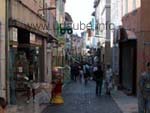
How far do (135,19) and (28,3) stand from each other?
579cm

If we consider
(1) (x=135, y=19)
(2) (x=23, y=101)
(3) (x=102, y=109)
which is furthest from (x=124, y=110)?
(1) (x=135, y=19)

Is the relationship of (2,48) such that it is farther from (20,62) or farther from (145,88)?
(145,88)

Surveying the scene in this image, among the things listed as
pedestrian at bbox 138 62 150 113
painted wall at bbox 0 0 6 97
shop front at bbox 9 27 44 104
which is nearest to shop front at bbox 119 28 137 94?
shop front at bbox 9 27 44 104

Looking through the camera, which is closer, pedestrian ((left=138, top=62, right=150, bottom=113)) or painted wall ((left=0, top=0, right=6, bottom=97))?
pedestrian ((left=138, top=62, right=150, bottom=113))

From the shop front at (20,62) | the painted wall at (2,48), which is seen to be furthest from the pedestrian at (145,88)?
the shop front at (20,62)

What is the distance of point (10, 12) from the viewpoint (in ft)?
75.2

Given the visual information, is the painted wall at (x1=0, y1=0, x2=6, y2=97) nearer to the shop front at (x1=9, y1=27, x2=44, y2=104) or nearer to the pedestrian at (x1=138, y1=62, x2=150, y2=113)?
the shop front at (x1=9, y1=27, x2=44, y2=104)

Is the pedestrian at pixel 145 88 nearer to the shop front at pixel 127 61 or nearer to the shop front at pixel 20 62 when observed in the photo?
the shop front at pixel 20 62

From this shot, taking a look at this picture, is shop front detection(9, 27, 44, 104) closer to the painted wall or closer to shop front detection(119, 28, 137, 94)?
the painted wall

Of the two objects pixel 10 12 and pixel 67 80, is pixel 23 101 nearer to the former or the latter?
pixel 10 12

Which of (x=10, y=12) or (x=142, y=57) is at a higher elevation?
(x=10, y=12)

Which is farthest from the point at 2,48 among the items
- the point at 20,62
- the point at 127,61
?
the point at 127,61

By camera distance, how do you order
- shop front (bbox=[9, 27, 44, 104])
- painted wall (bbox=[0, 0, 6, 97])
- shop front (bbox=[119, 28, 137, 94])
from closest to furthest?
painted wall (bbox=[0, 0, 6, 97]) < shop front (bbox=[9, 27, 44, 104]) < shop front (bbox=[119, 28, 137, 94])

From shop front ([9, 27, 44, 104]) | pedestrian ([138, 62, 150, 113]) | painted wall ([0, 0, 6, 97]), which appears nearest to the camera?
pedestrian ([138, 62, 150, 113])
